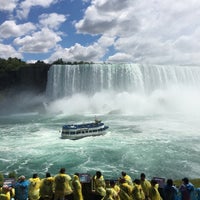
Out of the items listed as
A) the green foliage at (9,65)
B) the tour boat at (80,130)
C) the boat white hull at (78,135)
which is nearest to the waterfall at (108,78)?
the green foliage at (9,65)

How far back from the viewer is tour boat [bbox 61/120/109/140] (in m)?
30.6

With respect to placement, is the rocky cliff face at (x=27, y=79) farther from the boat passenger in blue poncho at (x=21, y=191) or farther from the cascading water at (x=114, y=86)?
the boat passenger in blue poncho at (x=21, y=191)

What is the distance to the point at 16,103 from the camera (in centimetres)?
7125

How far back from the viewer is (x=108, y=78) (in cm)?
6256

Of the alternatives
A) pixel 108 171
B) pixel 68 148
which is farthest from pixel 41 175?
pixel 68 148

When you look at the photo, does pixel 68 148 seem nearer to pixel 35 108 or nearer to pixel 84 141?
pixel 84 141

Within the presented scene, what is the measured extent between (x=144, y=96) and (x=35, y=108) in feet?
79.8

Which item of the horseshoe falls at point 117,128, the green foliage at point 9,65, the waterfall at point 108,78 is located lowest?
the horseshoe falls at point 117,128

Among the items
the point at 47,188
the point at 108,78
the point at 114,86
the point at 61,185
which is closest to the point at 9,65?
the point at 108,78

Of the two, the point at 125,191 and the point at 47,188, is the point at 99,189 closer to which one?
the point at 125,191

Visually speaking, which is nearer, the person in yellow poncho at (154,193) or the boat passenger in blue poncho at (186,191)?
the person in yellow poncho at (154,193)

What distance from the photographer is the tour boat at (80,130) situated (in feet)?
100

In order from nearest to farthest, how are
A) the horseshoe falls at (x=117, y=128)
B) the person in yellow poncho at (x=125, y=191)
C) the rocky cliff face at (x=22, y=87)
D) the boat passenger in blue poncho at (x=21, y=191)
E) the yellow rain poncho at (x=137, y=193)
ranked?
1. the person in yellow poncho at (x=125, y=191)
2. the yellow rain poncho at (x=137, y=193)
3. the boat passenger in blue poncho at (x=21, y=191)
4. the horseshoe falls at (x=117, y=128)
5. the rocky cliff face at (x=22, y=87)

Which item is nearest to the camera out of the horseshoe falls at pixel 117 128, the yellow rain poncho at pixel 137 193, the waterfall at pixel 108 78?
the yellow rain poncho at pixel 137 193
